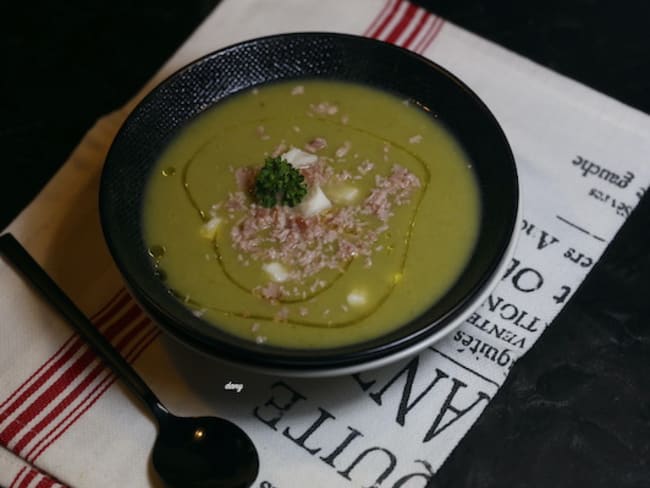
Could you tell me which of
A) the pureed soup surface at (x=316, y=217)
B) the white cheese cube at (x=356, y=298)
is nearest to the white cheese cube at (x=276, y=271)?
the pureed soup surface at (x=316, y=217)

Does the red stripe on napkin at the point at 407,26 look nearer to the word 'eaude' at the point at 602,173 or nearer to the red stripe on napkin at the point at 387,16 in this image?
the red stripe on napkin at the point at 387,16

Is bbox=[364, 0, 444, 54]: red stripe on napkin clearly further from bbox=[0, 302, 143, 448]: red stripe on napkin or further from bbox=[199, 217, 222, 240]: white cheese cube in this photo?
bbox=[0, 302, 143, 448]: red stripe on napkin

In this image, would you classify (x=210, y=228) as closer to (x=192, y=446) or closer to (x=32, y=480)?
(x=192, y=446)

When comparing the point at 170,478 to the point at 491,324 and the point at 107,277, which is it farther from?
the point at 491,324

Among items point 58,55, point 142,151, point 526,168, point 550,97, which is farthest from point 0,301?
point 550,97

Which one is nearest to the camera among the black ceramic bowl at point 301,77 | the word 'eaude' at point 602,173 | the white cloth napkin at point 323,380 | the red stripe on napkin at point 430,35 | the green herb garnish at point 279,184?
the black ceramic bowl at point 301,77

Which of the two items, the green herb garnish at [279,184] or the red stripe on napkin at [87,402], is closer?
the red stripe on napkin at [87,402]

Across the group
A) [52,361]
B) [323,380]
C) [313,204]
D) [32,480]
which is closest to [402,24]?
[313,204]
